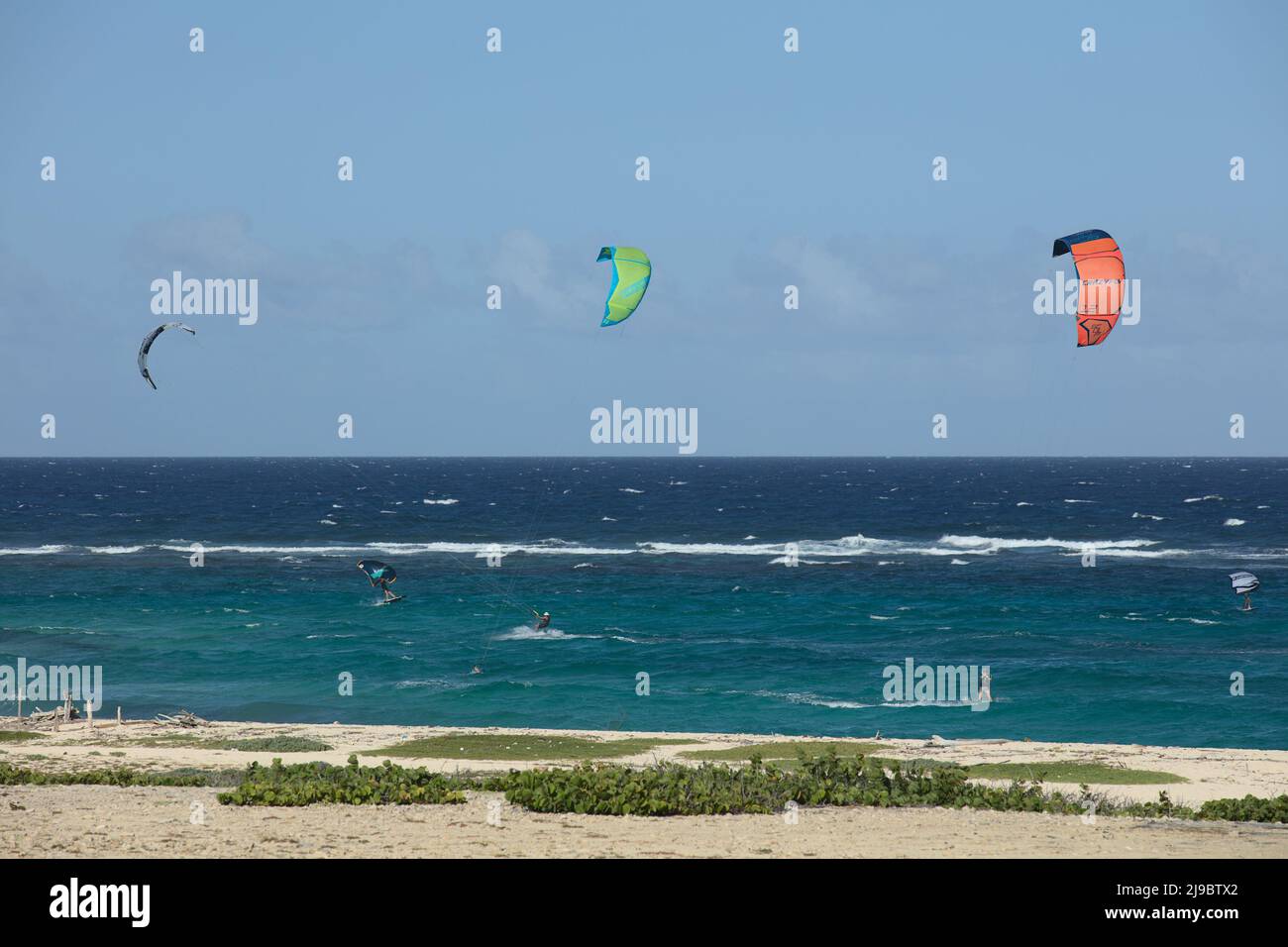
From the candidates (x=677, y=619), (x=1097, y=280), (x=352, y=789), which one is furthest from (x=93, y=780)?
(x=677, y=619)

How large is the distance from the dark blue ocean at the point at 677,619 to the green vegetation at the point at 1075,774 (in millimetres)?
8452

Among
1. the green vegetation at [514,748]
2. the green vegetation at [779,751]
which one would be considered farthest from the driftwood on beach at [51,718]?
the green vegetation at [779,751]

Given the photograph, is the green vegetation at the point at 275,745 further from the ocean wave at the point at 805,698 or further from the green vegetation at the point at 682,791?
the ocean wave at the point at 805,698

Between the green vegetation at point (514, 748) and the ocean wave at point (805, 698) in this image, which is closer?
the green vegetation at point (514, 748)

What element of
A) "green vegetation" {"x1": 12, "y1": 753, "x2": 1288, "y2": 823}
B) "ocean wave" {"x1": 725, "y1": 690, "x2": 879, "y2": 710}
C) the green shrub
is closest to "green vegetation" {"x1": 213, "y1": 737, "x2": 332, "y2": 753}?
the green shrub

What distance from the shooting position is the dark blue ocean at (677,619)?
3794 centimetres

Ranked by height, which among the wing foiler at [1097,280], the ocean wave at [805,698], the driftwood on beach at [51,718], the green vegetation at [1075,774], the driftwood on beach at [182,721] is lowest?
the ocean wave at [805,698]

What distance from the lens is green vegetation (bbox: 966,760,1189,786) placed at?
24438 millimetres

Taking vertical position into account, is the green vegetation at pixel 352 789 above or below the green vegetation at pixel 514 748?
above

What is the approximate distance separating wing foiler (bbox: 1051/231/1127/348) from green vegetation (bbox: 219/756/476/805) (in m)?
16.1
